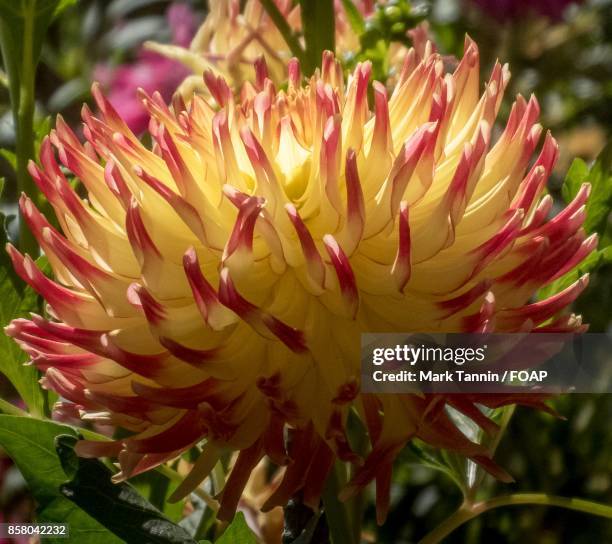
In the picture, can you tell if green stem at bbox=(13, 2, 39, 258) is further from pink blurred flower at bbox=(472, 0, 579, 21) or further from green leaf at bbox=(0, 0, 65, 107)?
pink blurred flower at bbox=(472, 0, 579, 21)

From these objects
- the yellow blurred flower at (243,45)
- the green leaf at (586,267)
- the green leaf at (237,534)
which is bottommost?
the green leaf at (237,534)

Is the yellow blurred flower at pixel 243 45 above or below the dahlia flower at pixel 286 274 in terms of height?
above

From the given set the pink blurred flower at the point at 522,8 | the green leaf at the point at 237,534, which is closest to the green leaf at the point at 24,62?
the green leaf at the point at 237,534

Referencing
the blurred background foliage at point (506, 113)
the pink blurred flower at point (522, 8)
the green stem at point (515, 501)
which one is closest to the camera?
the green stem at point (515, 501)

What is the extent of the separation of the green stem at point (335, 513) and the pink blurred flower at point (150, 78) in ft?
2.13

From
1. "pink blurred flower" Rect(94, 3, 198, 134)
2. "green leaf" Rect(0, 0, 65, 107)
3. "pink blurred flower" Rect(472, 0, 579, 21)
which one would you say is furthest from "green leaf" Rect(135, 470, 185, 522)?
"pink blurred flower" Rect(472, 0, 579, 21)

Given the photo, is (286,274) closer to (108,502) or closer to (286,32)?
(108,502)

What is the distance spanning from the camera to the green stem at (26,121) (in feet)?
2.29

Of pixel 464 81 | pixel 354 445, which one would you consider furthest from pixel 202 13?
pixel 464 81

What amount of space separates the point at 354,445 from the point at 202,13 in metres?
1.17

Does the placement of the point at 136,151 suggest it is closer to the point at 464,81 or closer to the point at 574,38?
the point at 464,81

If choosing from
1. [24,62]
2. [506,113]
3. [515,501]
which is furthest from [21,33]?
[506,113]

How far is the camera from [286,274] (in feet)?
1.68

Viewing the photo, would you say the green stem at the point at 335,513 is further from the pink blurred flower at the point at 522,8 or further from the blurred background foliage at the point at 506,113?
the pink blurred flower at the point at 522,8
